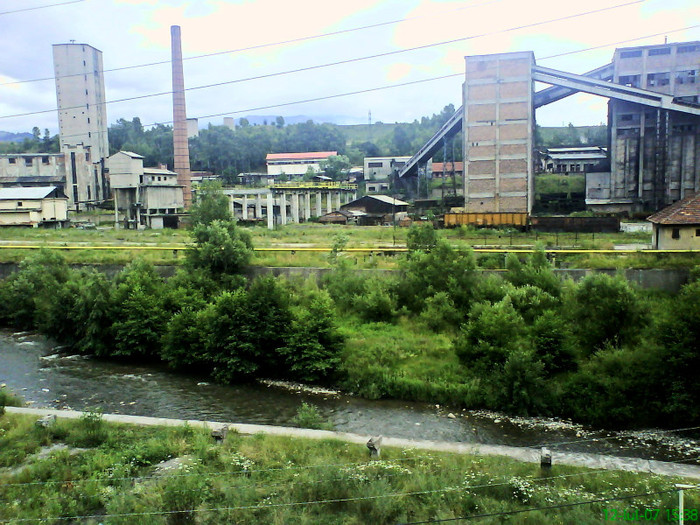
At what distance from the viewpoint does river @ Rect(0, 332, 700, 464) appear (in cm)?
1261

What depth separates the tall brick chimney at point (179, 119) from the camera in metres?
47.6

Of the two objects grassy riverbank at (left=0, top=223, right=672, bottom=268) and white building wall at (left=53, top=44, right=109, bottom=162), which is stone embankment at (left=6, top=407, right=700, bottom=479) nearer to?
grassy riverbank at (left=0, top=223, right=672, bottom=268)

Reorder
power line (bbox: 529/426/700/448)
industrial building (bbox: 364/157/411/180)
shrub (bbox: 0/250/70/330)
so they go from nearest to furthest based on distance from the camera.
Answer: power line (bbox: 529/426/700/448), shrub (bbox: 0/250/70/330), industrial building (bbox: 364/157/411/180)

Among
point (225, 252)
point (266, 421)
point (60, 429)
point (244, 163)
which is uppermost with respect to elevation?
point (244, 163)

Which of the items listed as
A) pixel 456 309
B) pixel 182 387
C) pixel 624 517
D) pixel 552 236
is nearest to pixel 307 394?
pixel 182 387

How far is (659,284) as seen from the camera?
19.4 metres

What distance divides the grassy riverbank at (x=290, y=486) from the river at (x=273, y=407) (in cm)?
314

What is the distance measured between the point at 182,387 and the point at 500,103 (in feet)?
101

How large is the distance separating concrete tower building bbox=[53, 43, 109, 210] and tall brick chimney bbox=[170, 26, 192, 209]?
12.0 metres

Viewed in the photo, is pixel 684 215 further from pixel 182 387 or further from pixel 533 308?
pixel 182 387

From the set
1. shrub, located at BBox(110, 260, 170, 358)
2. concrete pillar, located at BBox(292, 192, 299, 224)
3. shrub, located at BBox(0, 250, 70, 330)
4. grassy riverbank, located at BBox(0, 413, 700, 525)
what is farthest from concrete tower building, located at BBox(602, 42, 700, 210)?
grassy riverbank, located at BBox(0, 413, 700, 525)

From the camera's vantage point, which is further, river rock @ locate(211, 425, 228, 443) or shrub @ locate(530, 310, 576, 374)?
shrub @ locate(530, 310, 576, 374)

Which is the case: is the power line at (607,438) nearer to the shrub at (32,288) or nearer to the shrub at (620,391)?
the shrub at (620,391)
